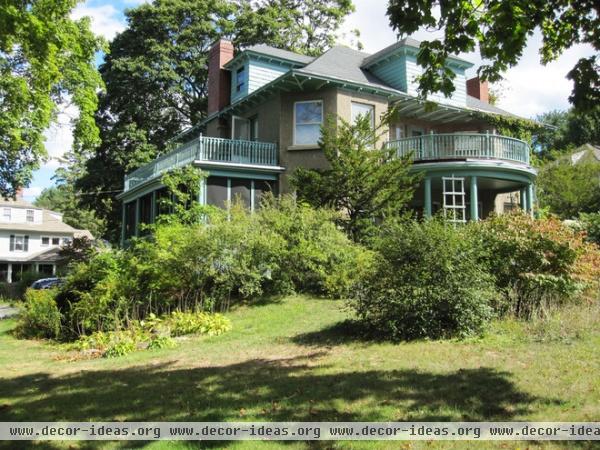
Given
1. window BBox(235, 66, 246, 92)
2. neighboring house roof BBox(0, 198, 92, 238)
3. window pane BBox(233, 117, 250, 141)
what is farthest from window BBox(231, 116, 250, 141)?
neighboring house roof BBox(0, 198, 92, 238)

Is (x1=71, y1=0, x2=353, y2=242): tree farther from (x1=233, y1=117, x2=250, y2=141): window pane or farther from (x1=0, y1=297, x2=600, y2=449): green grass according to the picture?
(x1=0, y1=297, x2=600, y2=449): green grass

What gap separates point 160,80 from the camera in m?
32.9

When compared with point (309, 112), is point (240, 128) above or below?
above

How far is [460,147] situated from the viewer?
20.2m

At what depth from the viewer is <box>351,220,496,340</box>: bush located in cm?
864

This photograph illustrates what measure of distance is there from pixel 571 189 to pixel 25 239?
50.5m

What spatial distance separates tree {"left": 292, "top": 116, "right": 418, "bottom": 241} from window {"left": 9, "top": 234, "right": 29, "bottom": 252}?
4600 cm

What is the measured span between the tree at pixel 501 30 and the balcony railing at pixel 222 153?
14.5 meters

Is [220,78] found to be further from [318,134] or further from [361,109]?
[361,109]

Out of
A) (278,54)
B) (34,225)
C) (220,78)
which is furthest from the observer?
(34,225)

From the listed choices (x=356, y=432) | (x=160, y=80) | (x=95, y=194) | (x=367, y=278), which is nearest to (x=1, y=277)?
(x=95, y=194)

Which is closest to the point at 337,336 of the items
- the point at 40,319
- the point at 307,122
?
the point at 40,319

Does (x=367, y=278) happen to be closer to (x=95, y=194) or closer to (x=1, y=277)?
(x=95, y=194)

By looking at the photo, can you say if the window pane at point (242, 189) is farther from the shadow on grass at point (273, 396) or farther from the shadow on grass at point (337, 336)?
the shadow on grass at point (273, 396)
